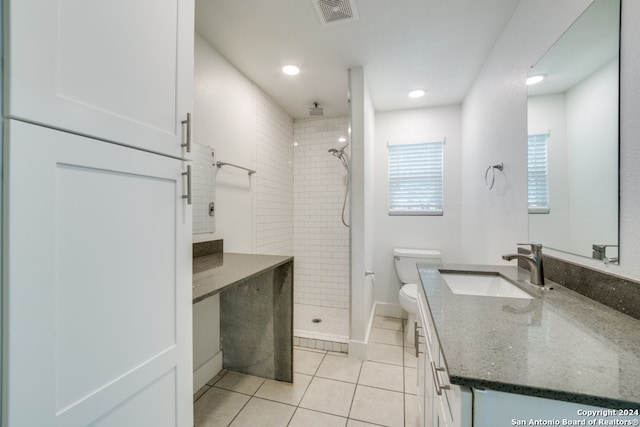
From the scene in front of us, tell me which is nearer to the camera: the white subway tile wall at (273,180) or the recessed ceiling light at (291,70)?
the recessed ceiling light at (291,70)

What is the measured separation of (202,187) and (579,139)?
79.0 inches

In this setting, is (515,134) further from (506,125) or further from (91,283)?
(91,283)

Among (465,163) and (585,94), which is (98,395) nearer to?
(585,94)

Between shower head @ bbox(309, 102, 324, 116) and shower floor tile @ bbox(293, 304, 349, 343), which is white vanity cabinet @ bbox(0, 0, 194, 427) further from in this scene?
shower head @ bbox(309, 102, 324, 116)

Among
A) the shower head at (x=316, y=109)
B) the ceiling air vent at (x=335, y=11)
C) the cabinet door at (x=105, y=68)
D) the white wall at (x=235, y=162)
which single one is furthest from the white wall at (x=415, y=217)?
the cabinet door at (x=105, y=68)

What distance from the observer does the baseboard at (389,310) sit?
308 centimetres

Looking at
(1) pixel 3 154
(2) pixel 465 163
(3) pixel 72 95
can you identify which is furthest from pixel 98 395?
(2) pixel 465 163


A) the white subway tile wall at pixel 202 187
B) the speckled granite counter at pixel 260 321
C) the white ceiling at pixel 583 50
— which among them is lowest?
the speckled granite counter at pixel 260 321

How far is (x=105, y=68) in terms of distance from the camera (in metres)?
0.68

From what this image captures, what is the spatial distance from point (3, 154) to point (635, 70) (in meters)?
1.66

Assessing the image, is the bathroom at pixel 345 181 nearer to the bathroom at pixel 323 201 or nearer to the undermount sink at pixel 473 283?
the bathroom at pixel 323 201

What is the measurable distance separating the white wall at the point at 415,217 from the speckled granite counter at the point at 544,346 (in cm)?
196

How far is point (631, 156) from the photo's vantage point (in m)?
0.87

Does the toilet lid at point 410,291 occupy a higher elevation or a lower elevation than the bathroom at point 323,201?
lower
